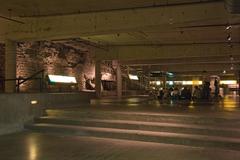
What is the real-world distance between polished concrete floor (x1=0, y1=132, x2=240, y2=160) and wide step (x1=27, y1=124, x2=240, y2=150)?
0.18m

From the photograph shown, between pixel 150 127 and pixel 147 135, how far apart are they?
435mm

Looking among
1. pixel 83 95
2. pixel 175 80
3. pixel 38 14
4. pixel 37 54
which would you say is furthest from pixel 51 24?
pixel 175 80

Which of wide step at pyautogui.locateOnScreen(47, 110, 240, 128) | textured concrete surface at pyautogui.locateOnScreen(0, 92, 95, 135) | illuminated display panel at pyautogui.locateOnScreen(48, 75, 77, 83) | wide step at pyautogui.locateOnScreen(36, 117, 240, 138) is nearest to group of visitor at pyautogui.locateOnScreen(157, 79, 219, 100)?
illuminated display panel at pyautogui.locateOnScreen(48, 75, 77, 83)

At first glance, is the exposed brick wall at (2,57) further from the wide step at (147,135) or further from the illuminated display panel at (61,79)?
the wide step at (147,135)

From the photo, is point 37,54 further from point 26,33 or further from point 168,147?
point 168,147

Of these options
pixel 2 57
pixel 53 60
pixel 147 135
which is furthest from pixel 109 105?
pixel 53 60

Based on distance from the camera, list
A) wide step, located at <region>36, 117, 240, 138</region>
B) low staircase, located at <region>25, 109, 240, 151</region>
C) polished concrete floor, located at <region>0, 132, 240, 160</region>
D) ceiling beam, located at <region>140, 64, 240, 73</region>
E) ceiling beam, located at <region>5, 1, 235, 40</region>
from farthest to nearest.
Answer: ceiling beam, located at <region>140, 64, 240, 73</region>
ceiling beam, located at <region>5, 1, 235, 40</region>
wide step, located at <region>36, 117, 240, 138</region>
low staircase, located at <region>25, 109, 240, 151</region>
polished concrete floor, located at <region>0, 132, 240, 160</region>

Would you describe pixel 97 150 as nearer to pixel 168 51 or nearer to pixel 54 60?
pixel 54 60

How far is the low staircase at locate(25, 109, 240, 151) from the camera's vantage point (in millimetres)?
6398

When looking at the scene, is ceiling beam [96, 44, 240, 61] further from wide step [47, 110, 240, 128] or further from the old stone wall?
wide step [47, 110, 240, 128]

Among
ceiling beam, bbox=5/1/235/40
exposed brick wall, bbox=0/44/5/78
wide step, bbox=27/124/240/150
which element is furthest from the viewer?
exposed brick wall, bbox=0/44/5/78

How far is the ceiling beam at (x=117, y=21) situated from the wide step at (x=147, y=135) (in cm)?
372

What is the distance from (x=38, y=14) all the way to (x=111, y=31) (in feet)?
9.08

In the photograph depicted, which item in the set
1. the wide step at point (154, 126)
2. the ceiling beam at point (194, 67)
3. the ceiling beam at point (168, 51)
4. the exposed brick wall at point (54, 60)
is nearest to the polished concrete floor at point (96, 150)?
the wide step at point (154, 126)
